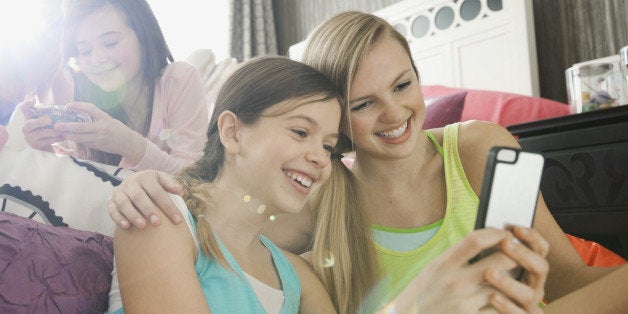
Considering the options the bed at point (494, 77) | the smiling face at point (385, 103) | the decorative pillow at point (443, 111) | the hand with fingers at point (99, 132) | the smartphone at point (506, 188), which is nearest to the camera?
the smartphone at point (506, 188)

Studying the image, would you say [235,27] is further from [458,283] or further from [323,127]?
[458,283]

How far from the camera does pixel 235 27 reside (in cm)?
195

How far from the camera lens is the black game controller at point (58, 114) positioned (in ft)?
1.31

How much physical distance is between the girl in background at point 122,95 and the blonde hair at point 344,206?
0.56 ft

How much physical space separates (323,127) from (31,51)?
26 cm

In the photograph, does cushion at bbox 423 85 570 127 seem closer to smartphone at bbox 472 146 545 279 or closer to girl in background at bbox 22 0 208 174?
girl in background at bbox 22 0 208 174

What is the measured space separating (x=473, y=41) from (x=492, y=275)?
118 cm

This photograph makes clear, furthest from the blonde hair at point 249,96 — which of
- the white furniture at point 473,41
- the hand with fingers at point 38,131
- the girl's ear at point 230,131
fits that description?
the white furniture at point 473,41

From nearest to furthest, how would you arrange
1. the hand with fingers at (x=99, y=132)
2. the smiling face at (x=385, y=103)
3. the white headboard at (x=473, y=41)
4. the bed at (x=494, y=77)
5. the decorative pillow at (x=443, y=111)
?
the hand with fingers at (x=99, y=132) → the smiling face at (x=385, y=103) → the bed at (x=494, y=77) → the decorative pillow at (x=443, y=111) → the white headboard at (x=473, y=41)

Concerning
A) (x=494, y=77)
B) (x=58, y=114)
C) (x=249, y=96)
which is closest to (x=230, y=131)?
(x=249, y=96)

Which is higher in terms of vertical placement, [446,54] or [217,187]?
[217,187]

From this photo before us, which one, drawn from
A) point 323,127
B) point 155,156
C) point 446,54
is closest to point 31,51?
point 155,156

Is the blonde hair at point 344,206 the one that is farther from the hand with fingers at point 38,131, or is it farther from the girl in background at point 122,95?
the hand with fingers at point 38,131

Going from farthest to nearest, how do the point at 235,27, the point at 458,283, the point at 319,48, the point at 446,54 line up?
the point at 235,27 → the point at 446,54 → the point at 319,48 → the point at 458,283
